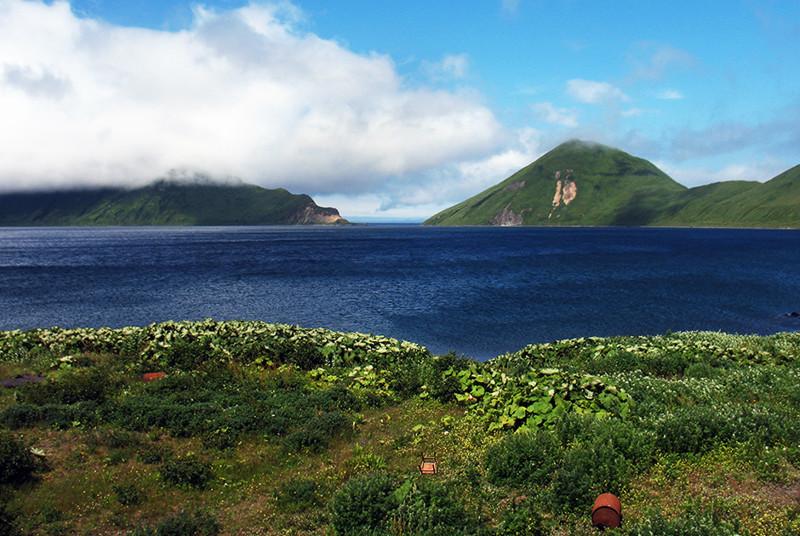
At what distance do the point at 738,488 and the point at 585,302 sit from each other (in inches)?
2027

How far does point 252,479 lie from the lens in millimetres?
11781

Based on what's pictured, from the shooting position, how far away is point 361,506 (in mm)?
9508

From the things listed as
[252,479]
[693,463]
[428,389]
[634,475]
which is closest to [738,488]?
[693,463]

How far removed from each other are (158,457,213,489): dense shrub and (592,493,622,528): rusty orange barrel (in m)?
9.09

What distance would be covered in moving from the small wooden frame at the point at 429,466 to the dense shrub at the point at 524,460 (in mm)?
1347

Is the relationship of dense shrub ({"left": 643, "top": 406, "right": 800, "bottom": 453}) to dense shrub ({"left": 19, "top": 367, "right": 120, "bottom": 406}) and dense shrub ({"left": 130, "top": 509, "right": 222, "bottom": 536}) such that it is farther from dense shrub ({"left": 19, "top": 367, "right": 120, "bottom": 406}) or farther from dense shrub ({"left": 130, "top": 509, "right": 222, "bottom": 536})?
dense shrub ({"left": 19, "top": 367, "right": 120, "bottom": 406})

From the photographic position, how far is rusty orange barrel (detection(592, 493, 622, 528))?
29.8 feet

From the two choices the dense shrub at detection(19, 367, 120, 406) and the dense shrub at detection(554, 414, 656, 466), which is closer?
the dense shrub at detection(554, 414, 656, 466)

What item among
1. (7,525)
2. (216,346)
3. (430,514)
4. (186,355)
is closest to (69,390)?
(186,355)

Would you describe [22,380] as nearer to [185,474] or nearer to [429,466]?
[185,474]

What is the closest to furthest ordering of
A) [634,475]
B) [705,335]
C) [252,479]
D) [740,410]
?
[634,475] → [252,479] → [740,410] → [705,335]

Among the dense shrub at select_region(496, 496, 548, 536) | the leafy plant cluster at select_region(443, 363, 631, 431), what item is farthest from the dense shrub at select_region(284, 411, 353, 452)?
the dense shrub at select_region(496, 496, 548, 536)

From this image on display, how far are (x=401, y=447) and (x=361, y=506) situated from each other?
4.09 m

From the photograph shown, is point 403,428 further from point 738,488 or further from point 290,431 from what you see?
point 738,488
